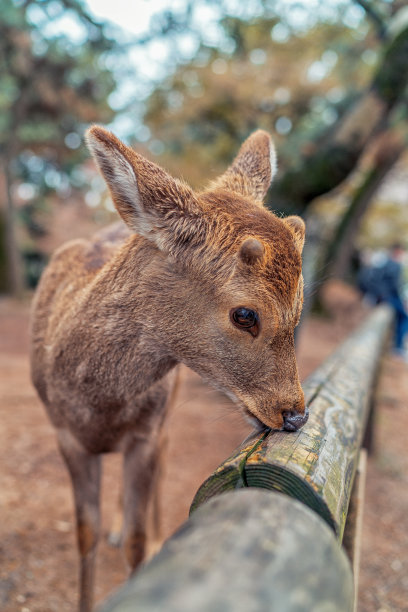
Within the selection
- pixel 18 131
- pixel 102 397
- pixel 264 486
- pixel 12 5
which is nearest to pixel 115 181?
pixel 102 397

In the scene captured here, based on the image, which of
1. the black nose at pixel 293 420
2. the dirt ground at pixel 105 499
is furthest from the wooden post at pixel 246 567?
the dirt ground at pixel 105 499

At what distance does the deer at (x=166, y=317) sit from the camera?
2.01m

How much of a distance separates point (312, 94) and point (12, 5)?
8.70 metres

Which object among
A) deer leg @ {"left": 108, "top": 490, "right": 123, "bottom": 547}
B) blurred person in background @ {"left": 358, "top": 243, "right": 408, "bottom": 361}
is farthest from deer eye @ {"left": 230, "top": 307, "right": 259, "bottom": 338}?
blurred person in background @ {"left": 358, "top": 243, "right": 408, "bottom": 361}

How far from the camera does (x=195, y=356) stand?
2193 mm

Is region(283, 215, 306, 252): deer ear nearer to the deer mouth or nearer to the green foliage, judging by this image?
the deer mouth

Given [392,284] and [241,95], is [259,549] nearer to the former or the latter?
[392,284]

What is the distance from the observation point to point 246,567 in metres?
0.90

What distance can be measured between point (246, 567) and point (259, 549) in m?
0.05

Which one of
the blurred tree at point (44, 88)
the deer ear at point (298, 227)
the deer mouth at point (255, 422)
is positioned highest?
the blurred tree at point (44, 88)

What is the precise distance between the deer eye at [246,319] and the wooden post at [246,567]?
95 cm

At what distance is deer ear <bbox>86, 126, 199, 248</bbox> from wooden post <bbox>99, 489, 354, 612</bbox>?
1.36 metres

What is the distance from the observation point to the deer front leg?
9.27ft

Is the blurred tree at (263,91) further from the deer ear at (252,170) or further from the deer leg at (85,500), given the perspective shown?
the deer leg at (85,500)
